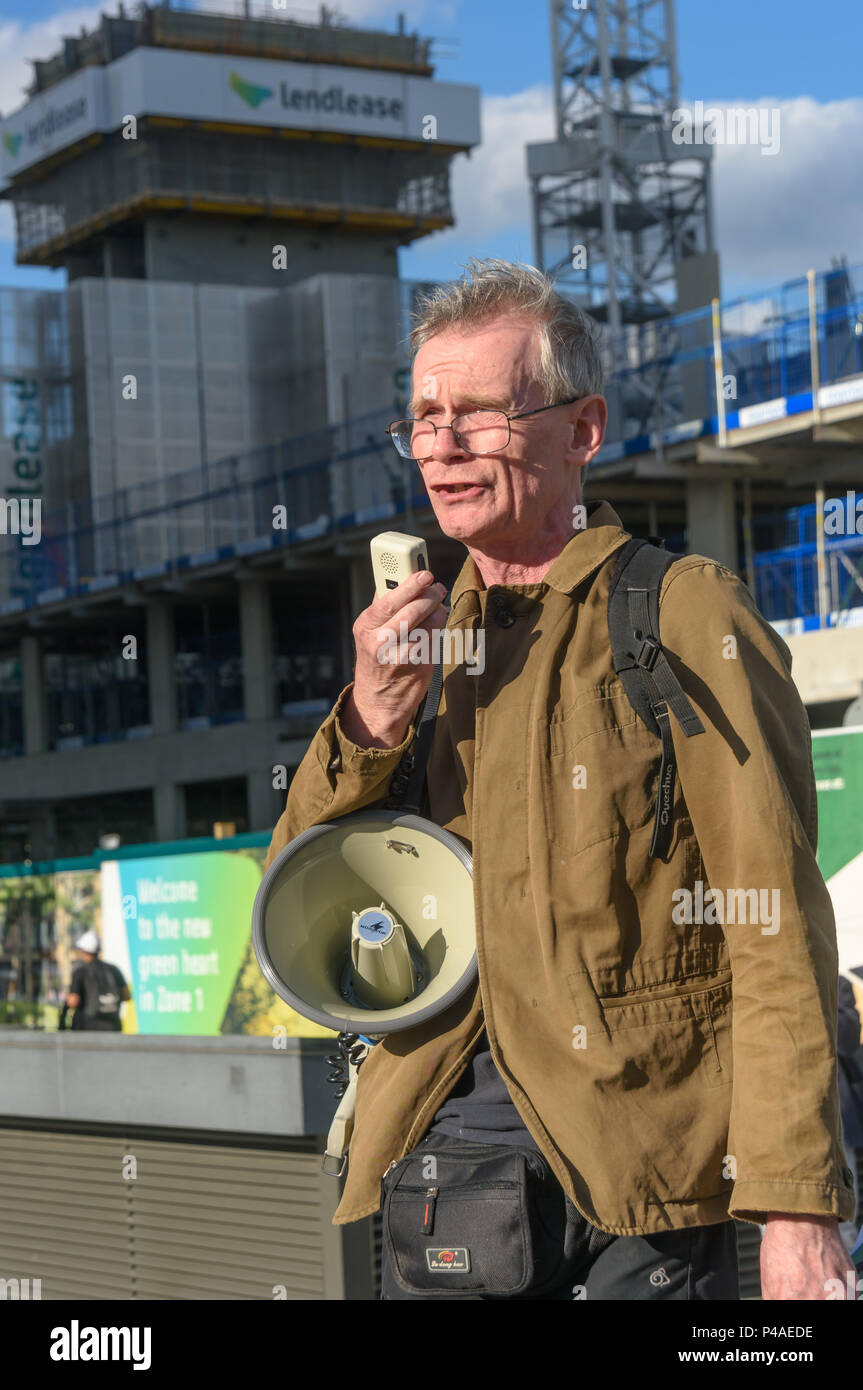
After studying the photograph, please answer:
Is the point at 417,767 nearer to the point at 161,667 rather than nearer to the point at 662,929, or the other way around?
the point at 662,929

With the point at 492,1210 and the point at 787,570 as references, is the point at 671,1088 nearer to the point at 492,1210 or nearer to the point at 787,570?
the point at 492,1210

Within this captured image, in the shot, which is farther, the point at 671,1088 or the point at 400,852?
the point at 400,852

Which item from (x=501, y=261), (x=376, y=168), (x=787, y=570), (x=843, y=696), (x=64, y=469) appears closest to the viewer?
(x=501, y=261)

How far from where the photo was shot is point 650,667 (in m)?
2.74

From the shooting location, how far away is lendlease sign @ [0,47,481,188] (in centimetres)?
6372

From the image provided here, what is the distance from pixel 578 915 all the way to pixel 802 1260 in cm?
58

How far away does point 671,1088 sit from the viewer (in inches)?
106

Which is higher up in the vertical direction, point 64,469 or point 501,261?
point 64,469

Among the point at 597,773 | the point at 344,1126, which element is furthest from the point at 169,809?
the point at 597,773

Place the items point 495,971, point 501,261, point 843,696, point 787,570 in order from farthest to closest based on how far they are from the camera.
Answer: point 787,570, point 843,696, point 501,261, point 495,971

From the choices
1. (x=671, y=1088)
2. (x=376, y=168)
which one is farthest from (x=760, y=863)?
(x=376, y=168)

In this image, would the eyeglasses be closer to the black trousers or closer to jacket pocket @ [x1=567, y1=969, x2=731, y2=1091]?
jacket pocket @ [x1=567, y1=969, x2=731, y2=1091]

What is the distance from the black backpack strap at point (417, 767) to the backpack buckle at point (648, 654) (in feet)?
1.52
